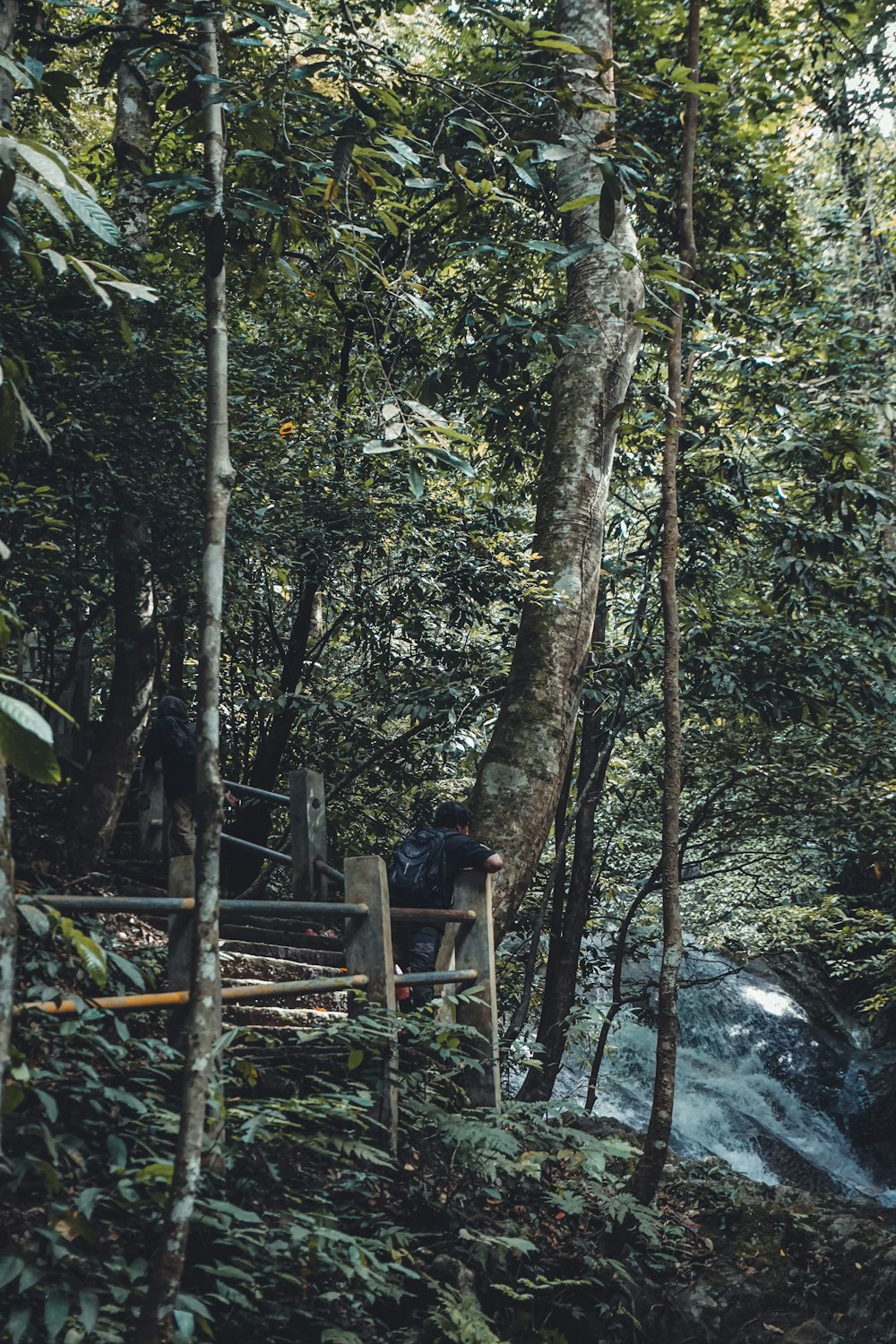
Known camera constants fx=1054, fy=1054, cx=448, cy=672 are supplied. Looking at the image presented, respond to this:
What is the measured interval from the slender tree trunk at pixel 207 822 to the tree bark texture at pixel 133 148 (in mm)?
5008

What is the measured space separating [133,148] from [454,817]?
6.49 meters

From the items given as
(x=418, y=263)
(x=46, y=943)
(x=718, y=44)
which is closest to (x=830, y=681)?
(x=418, y=263)

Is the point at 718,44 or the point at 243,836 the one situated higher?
the point at 718,44

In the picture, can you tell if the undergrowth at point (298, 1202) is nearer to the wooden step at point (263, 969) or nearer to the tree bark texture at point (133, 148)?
the wooden step at point (263, 969)

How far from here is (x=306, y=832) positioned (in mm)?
8570

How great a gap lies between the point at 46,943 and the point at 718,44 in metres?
10.5

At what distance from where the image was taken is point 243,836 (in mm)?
11719

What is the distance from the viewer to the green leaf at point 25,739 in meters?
2.01

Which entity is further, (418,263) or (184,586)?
(418,263)

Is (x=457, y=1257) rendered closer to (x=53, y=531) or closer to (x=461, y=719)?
(x=461, y=719)

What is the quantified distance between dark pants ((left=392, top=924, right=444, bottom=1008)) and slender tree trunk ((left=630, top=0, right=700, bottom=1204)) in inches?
51.8

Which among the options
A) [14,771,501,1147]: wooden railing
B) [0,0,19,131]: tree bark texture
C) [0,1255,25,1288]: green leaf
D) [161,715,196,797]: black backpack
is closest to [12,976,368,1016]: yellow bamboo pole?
[14,771,501,1147]: wooden railing

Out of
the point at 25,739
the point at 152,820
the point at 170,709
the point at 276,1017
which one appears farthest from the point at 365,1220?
the point at 152,820

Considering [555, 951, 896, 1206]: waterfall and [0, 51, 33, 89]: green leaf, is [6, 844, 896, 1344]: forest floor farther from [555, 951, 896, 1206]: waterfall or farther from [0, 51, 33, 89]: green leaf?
[555, 951, 896, 1206]: waterfall
